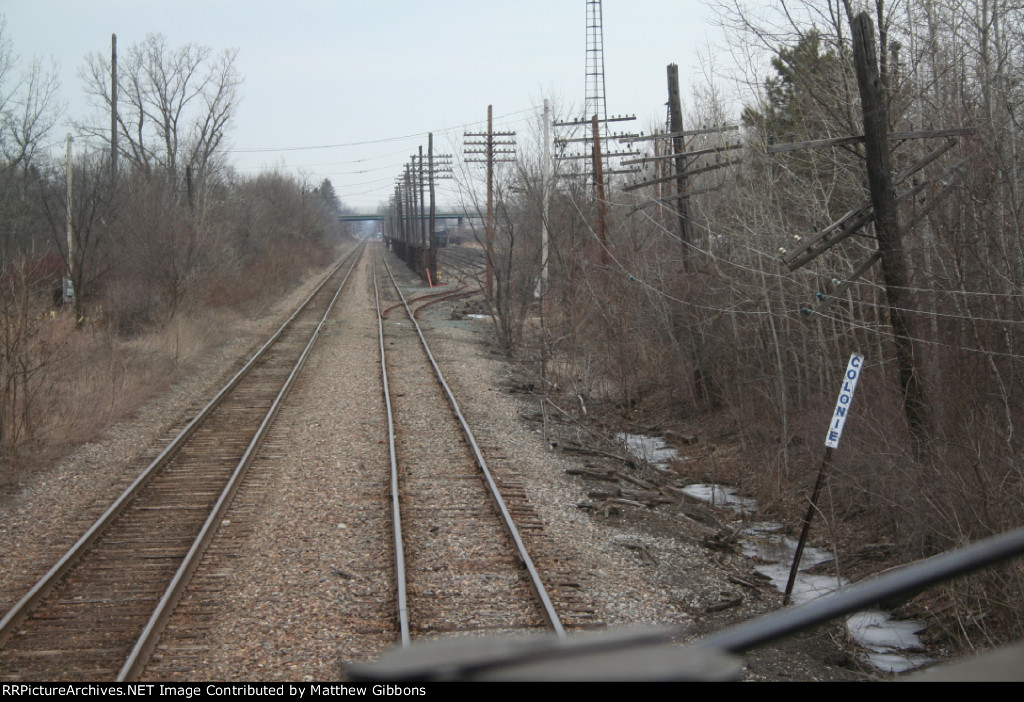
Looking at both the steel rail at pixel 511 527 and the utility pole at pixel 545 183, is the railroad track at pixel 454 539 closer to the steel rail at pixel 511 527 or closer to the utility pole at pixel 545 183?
the steel rail at pixel 511 527

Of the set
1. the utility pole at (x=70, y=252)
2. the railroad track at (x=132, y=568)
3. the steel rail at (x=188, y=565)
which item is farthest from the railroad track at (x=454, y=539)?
the utility pole at (x=70, y=252)

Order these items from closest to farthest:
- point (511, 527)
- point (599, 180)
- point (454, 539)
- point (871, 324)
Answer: point (454, 539) < point (511, 527) < point (871, 324) < point (599, 180)

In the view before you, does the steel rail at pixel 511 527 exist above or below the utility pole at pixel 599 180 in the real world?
below

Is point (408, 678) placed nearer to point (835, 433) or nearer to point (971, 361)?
point (835, 433)

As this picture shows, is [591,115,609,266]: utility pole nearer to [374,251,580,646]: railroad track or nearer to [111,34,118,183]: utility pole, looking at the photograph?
[374,251,580,646]: railroad track

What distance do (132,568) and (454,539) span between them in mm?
3073

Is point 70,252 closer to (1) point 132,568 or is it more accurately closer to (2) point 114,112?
(2) point 114,112

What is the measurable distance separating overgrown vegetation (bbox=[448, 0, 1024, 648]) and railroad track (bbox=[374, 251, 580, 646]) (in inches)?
134

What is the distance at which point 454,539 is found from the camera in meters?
8.85

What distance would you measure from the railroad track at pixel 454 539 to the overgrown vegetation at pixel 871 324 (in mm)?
3409

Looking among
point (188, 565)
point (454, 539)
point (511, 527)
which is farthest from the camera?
point (511, 527)

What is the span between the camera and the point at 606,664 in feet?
4.23

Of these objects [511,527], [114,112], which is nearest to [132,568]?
[511,527]

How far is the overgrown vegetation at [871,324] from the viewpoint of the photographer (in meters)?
8.38
